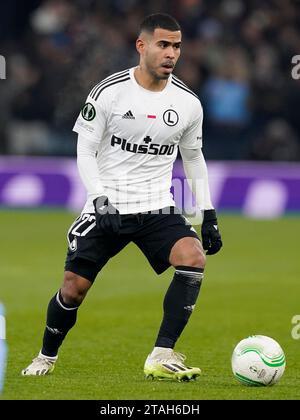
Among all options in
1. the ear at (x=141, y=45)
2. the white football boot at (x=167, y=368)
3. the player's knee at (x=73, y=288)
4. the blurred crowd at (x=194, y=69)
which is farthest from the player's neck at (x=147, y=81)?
the blurred crowd at (x=194, y=69)

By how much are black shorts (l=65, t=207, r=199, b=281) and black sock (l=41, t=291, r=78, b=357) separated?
25 cm

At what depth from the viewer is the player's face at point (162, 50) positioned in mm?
7812

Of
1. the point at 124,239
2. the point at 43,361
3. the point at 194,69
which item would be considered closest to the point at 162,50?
the point at 124,239

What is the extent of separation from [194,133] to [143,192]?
55 centimetres

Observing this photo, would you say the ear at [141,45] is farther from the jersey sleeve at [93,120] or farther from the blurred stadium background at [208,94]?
the blurred stadium background at [208,94]

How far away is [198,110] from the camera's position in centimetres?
813

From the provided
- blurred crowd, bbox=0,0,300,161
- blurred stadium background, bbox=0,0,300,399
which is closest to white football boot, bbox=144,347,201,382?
blurred stadium background, bbox=0,0,300,399

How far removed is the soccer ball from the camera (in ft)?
24.7

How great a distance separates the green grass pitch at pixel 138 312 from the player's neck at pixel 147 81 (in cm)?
189

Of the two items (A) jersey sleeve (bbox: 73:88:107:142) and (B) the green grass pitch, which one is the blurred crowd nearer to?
(B) the green grass pitch

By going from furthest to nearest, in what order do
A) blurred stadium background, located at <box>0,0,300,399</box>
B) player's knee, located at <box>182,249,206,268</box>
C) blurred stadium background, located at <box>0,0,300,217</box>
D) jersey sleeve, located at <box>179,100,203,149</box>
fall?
blurred stadium background, located at <box>0,0,300,217</box>
blurred stadium background, located at <box>0,0,300,399</box>
jersey sleeve, located at <box>179,100,203,149</box>
player's knee, located at <box>182,249,206,268</box>

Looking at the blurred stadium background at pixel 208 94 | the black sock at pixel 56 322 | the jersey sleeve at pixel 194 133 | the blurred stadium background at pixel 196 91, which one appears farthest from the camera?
the blurred stadium background at pixel 208 94

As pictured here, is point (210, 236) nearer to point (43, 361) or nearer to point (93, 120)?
point (93, 120)
